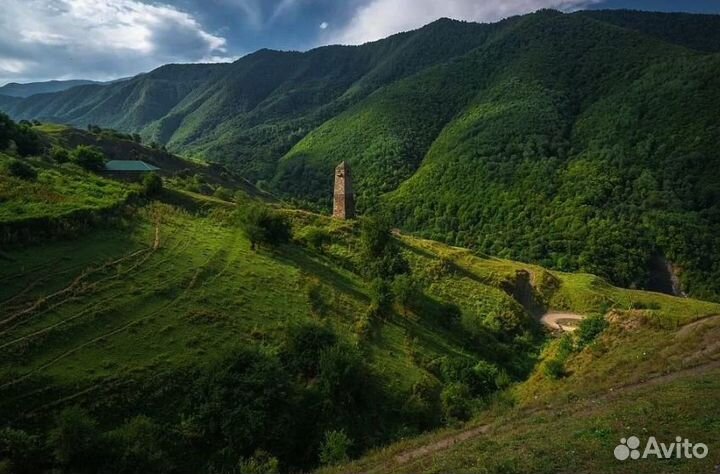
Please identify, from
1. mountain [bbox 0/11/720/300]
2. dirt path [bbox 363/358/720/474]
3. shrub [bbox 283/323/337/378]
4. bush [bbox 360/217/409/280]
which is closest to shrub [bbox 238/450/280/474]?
dirt path [bbox 363/358/720/474]

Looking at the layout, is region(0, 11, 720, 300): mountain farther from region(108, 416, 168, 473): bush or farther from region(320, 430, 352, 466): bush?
region(108, 416, 168, 473): bush

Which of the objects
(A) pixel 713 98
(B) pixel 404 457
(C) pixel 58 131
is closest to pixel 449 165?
(A) pixel 713 98

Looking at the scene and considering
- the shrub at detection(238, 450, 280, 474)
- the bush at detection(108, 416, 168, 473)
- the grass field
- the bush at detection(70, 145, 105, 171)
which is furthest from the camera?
the bush at detection(70, 145, 105, 171)

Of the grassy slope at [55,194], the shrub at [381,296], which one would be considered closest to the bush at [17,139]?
the grassy slope at [55,194]

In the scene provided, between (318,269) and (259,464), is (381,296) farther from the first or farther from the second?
(259,464)

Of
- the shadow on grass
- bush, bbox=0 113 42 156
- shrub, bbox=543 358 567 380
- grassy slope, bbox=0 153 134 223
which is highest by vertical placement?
bush, bbox=0 113 42 156

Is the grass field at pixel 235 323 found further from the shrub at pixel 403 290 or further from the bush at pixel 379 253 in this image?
the bush at pixel 379 253
